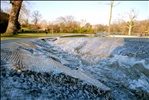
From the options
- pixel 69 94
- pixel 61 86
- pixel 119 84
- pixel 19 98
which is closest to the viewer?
pixel 19 98

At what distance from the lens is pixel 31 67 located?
94.5 inches

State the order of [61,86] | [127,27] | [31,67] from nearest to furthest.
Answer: [61,86] < [31,67] < [127,27]

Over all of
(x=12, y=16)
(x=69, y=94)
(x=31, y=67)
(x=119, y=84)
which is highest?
(x=12, y=16)

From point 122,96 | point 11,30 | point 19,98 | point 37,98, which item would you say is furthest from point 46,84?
point 11,30

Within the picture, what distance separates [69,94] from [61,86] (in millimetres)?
193

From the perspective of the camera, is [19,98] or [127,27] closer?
Answer: [19,98]

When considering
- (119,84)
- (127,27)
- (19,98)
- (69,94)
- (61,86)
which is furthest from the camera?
A: (127,27)

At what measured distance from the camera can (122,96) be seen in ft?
8.33

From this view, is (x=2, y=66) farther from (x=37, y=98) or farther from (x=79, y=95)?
(x=79, y=95)

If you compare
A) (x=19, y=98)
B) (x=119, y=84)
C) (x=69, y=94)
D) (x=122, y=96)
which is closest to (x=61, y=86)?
(x=69, y=94)

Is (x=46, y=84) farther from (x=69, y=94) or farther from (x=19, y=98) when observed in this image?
(x=19, y=98)

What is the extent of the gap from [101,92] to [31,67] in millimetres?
1088

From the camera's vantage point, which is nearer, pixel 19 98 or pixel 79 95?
pixel 19 98

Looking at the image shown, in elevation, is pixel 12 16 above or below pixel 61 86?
above
